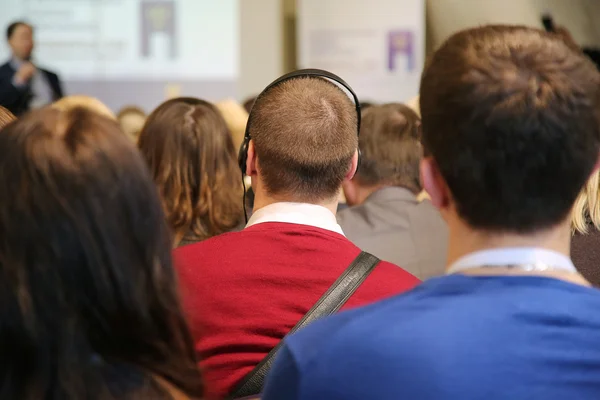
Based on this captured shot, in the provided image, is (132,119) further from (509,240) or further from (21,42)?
(509,240)

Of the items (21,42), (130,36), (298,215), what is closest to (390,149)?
(298,215)

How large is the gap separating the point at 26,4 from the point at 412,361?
7206mm

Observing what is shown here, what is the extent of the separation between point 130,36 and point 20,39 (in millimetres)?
1005

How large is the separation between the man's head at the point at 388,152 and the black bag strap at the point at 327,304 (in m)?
1.12

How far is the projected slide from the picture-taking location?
752cm

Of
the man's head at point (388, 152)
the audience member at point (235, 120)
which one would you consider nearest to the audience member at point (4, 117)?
the man's head at point (388, 152)

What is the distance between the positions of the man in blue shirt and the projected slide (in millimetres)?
6645

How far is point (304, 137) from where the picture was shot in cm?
202

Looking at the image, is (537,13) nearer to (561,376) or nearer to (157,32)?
(157,32)

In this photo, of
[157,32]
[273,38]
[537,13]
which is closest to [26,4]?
[157,32]

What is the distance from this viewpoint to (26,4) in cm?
753

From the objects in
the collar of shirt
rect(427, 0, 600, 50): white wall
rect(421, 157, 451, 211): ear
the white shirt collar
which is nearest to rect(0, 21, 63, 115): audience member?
rect(427, 0, 600, 50): white wall

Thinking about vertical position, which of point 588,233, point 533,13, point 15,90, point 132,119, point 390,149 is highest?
point 533,13

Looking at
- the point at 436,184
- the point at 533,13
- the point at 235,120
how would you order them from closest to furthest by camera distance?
1. the point at 436,184
2. the point at 235,120
3. the point at 533,13
